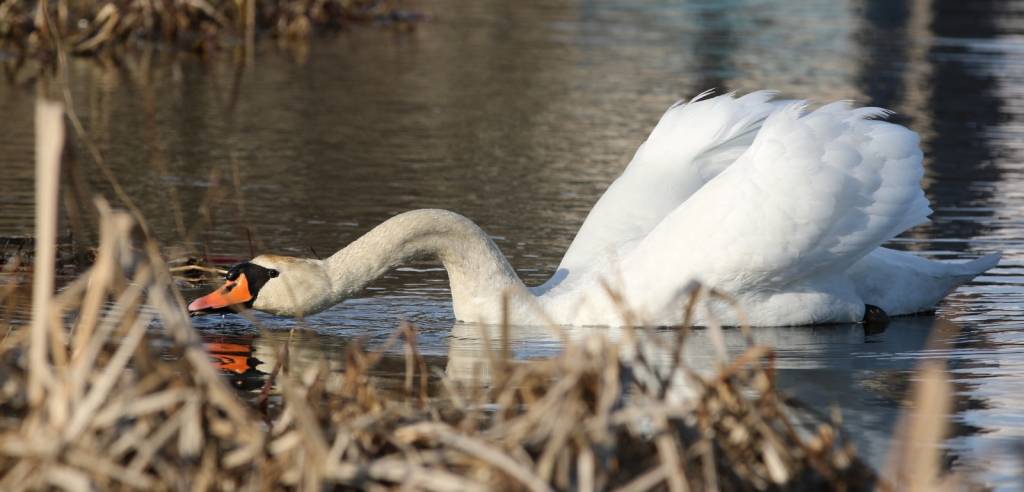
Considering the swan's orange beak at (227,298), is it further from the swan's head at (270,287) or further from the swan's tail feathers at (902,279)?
the swan's tail feathers at (902,279)

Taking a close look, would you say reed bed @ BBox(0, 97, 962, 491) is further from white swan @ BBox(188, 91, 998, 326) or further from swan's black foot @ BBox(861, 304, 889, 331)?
swan's black foot @ BBox(861, 304, 889, 331)

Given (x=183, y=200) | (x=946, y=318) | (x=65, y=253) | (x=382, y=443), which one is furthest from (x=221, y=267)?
(x=382, y=443)

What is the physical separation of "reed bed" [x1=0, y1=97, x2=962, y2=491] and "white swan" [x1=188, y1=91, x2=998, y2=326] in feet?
8.97

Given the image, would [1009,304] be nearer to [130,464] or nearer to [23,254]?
[23,254]

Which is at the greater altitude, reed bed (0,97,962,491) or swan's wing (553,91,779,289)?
reed bed (0,97,962,491)

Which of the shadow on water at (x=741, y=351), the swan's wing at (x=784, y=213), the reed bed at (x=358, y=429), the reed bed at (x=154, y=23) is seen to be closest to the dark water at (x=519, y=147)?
the shadow on water at (x=741, y=351)

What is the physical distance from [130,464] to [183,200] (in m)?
7.06

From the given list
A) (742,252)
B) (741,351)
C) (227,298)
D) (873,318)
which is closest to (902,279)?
(873,318)

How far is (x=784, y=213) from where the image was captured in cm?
781

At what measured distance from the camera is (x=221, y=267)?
9000 millimetres

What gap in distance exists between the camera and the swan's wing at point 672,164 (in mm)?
8781

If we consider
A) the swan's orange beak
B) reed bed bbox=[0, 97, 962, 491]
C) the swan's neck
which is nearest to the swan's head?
the swan's orange beak

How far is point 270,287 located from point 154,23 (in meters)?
16.0

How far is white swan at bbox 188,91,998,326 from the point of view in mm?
7762
